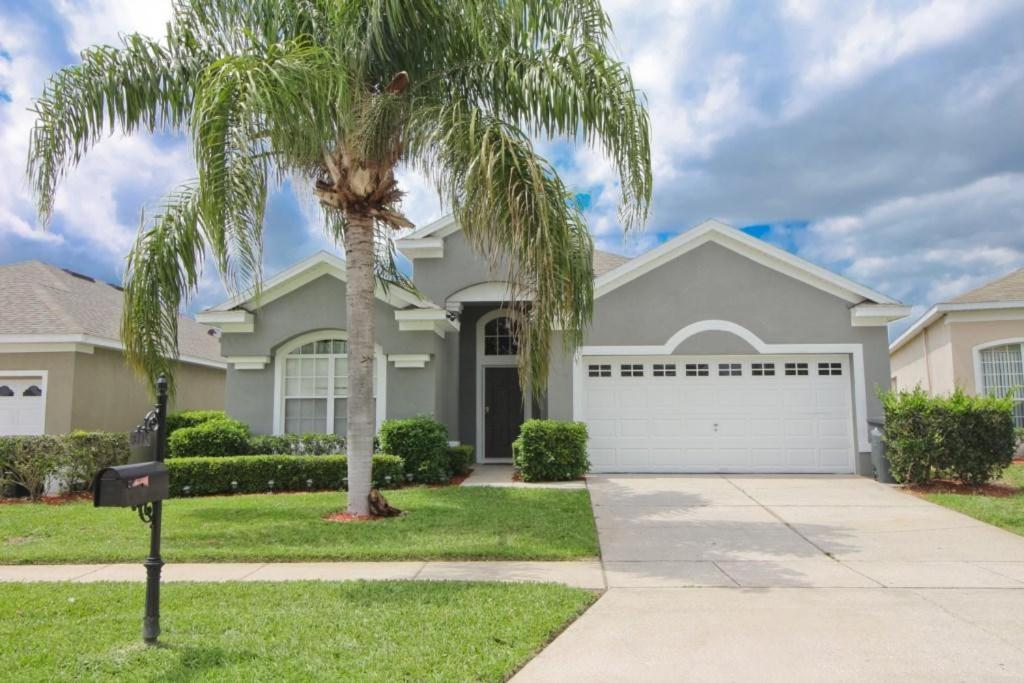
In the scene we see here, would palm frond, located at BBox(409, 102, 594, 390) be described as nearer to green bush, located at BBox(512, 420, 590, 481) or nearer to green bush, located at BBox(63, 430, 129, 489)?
green bush, located at BBox(512, 420, 590, 481)

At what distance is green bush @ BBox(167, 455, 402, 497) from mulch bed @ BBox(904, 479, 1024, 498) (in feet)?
29.5

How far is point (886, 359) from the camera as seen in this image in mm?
13984

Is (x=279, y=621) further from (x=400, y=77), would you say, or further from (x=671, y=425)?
(x=671, y=425)

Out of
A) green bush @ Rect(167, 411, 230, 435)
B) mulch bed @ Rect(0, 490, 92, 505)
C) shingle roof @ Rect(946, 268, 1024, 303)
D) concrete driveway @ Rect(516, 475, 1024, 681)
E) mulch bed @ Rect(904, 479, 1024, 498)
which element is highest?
shingle roof @ Rect(946, 268, 1024, 303)

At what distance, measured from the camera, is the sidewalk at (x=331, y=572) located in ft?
22.1

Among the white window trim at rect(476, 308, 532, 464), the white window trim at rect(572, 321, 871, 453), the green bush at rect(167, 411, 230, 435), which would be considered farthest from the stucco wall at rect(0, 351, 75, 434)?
the white window trim at rect(572, 321, 871, 453)

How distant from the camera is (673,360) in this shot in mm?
14477

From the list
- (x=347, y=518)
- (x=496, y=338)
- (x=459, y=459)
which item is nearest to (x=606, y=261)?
(x=496, y=338)

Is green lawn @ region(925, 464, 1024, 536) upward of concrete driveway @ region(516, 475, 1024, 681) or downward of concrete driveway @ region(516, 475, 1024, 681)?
upward

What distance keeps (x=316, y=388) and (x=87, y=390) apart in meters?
5.10

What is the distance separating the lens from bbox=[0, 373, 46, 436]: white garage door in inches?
582

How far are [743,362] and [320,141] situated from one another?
9.68m

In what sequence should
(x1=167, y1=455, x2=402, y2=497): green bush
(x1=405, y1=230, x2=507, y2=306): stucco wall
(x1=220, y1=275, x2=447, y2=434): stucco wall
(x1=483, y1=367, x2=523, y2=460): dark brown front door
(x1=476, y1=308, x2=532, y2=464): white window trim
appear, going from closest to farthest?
(x1=167, y1=455, x2=402, y2=497): green bush, (x1=220, y1=275, x2=447, y2=434): stucco wall, (x1=405, y1=230, x2=507, y2=306): stucco wall, (x1=476, y1=308, x2=532, y2=464): white window trim, (x1=483, y1=367, x2=523, y2=460): dark brown front door

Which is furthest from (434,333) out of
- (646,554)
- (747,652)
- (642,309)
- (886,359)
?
(747,652)
